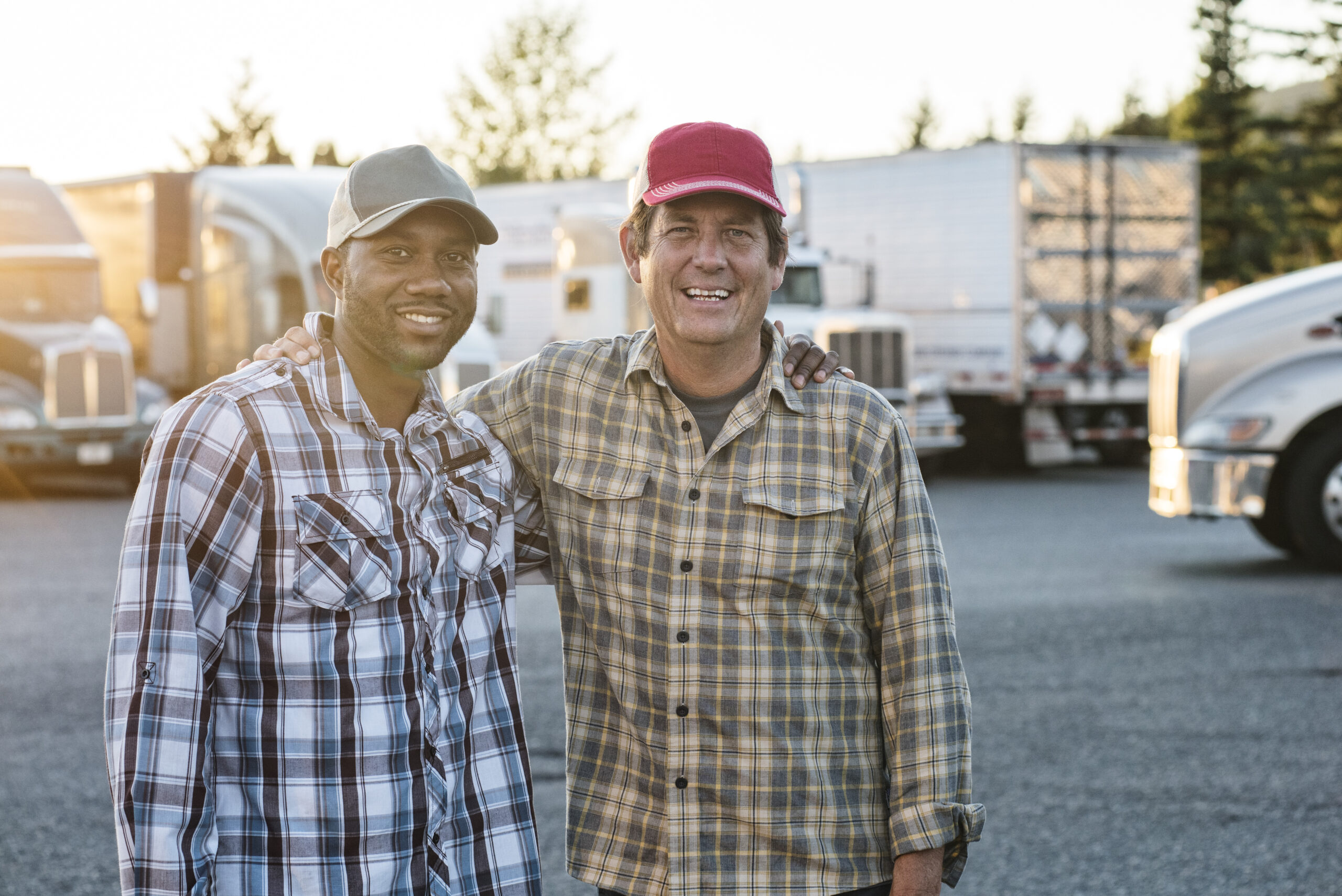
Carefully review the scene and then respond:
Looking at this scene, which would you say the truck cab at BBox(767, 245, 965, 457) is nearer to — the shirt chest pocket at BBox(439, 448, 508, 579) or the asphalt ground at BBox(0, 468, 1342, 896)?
the asphalt ground at BBox(0, 468, 1342, 896)

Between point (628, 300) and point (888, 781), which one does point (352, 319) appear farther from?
point (628, 300)

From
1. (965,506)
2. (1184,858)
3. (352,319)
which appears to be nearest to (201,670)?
(352,319)

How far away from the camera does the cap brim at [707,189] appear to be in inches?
97.8

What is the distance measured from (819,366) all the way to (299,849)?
1.21 m

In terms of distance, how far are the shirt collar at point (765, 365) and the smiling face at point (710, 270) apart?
49 mm

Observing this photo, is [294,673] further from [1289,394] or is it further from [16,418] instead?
[16,418]

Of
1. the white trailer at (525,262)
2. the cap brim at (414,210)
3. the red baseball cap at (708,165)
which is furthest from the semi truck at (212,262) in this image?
the red baseball cap at (708,165)

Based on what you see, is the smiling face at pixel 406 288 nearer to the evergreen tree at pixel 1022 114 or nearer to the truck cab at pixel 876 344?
the truck cab at pixel 876 344

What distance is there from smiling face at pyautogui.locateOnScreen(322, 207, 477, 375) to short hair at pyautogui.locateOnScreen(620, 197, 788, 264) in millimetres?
323

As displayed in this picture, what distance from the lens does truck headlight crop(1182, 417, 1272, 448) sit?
31.7 feet

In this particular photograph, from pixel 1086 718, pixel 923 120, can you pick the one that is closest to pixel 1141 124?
pixel 923 120

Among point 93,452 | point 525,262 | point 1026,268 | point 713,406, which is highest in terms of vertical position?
point 525,262

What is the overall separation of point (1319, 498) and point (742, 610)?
835cm

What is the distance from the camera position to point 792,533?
2.45 m
